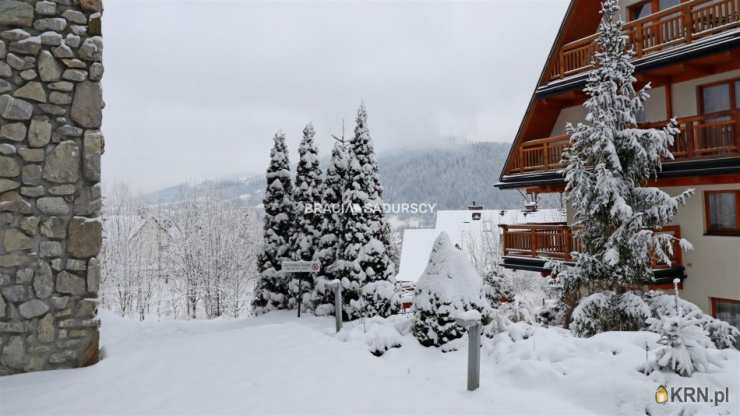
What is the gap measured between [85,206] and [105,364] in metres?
1.86

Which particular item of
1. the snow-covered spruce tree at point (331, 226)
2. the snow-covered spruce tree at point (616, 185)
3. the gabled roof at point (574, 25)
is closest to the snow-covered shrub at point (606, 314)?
the snow-covered spruce tree at point (616, 185)

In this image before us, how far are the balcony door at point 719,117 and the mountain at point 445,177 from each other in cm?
5049

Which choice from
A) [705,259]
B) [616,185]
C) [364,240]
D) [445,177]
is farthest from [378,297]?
[445,177]

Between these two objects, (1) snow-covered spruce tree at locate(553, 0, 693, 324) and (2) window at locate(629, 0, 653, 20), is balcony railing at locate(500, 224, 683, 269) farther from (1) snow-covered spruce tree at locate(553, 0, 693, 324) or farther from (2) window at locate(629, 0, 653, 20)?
(2) window at locate(629, 0, 653, 20)

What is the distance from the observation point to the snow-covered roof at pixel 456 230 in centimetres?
3816

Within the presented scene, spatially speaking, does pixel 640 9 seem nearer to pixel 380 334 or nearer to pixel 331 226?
pixel 380 334

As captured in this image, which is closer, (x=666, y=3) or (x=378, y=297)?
(x=666, y=3)

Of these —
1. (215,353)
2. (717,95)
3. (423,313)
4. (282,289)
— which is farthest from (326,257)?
(717,95)

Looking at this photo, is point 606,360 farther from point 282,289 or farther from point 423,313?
point 282,289

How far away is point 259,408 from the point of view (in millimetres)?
4164

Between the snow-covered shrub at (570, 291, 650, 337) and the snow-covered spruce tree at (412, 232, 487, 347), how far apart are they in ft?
6.93

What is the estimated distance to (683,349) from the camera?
4.95m

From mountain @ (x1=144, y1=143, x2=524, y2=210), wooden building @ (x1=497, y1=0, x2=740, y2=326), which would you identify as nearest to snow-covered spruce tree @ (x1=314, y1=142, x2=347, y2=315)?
wooden building @ (x1=497, y1=0, x2=740, y2=326)

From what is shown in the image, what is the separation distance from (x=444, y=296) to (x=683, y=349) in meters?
4.39
